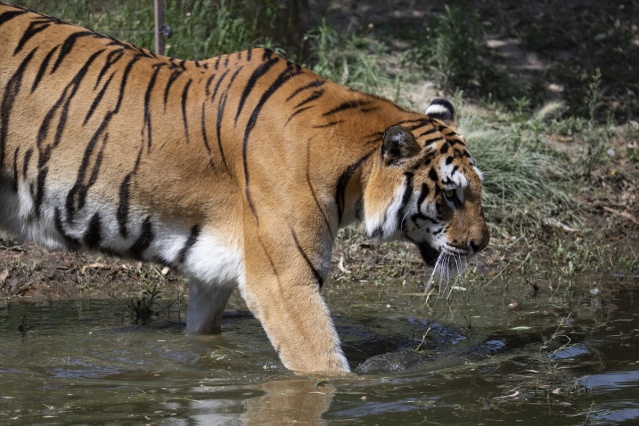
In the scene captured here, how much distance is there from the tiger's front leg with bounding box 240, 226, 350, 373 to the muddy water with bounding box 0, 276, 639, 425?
0.34ft

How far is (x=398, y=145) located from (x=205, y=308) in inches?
58.6

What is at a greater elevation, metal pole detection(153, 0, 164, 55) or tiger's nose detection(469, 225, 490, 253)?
metal pole detection(153, 0, 164, 55)

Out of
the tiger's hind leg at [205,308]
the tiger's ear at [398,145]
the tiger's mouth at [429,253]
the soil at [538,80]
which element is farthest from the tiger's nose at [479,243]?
the soil at [538,80]

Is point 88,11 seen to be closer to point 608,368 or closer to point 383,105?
point 383,105

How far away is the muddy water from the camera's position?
425 cm

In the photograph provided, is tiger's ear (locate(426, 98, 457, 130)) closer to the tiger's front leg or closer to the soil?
the tiger's front leg

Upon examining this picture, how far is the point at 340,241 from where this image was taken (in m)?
7.42

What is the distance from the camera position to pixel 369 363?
17.0 feet

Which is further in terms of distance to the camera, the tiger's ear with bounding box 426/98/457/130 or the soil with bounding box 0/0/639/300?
the soil with bounding box 0/0/639/300

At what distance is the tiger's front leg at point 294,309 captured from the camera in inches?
187

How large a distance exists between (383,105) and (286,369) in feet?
4.33

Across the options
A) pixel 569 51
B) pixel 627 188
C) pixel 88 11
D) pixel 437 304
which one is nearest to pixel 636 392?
pixel 437 304

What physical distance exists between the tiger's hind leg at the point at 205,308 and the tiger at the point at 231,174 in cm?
50

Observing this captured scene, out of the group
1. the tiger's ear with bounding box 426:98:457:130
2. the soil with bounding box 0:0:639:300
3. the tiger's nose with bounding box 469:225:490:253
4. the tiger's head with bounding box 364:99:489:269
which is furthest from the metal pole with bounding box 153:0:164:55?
the tiger's nose with bounding box 469:225:490:253
